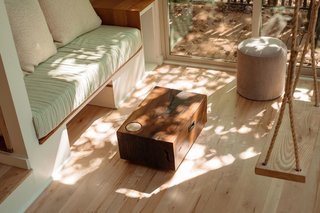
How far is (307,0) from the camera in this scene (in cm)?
396

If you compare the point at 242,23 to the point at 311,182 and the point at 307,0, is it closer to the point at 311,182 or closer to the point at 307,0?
the point at 307,0

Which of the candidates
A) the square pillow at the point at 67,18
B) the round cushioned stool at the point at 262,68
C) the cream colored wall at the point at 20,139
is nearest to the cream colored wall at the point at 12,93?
the cream colored wall at the point at 20,139

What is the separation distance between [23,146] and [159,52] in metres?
2.04

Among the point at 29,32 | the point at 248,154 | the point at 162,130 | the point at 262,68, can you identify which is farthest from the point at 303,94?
the point at 29,32

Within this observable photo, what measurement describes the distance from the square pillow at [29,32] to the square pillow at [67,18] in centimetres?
15

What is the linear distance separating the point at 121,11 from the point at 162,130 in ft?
4.59

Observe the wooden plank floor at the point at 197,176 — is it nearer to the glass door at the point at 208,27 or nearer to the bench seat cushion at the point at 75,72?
the bench seat cushion at the point at 75,72

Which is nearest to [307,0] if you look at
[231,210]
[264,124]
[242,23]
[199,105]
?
[242,23]

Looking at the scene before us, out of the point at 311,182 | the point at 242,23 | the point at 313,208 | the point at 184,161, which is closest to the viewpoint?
the point at 313,208

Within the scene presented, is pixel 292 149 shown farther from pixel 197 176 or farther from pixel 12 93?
pixel 12 93

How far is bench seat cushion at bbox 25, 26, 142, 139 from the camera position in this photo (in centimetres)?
304

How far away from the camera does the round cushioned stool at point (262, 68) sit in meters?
3.72

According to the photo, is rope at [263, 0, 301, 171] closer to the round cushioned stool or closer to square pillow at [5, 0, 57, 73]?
the round cushioned stool

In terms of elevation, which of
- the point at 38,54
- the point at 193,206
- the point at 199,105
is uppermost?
the point at 38,54
